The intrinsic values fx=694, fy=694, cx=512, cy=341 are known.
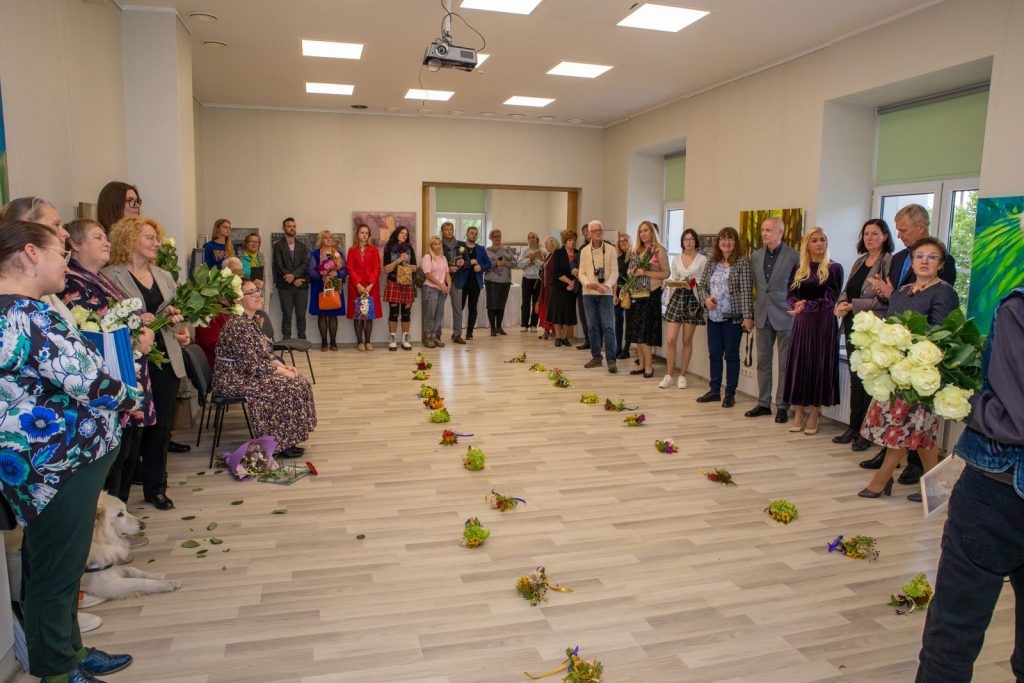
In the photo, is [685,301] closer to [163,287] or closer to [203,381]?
[203,381]

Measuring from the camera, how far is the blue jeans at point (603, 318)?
879 centimetres

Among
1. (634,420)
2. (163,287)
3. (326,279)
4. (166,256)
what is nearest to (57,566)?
(163,287)

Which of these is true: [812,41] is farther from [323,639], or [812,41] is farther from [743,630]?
[323,639]

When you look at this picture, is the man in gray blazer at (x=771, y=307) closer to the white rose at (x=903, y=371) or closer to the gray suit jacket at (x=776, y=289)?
the gray suit jacket at (x=776, y=289)

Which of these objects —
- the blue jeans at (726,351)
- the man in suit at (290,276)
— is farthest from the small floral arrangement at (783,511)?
the man in suit at (290,276)

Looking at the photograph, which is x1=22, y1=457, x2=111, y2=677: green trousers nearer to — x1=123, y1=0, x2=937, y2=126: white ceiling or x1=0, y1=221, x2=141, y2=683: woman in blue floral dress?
x1=0, y1=221, x2=141, y2=683: woman in blue floral dress

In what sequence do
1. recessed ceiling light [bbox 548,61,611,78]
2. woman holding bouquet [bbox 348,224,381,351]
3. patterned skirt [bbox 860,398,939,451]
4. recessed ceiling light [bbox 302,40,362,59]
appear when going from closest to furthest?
patterned skirt [bbox 860,398,939,451] < recessed ceiling light [bbox 302,40,362,59] < recessed ceiling light [bbox 548,61,611,78] < woman holding bouquet [bbox 348,224,381,351]

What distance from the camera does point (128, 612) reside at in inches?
121

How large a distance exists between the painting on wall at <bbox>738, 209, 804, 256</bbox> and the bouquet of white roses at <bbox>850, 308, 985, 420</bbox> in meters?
5.10

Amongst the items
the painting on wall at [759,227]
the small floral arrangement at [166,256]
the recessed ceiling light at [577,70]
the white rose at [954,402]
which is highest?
the recessed ceiling light at [577,70]

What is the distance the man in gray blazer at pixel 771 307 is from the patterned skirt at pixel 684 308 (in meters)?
0.94

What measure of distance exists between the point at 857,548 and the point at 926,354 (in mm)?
2013

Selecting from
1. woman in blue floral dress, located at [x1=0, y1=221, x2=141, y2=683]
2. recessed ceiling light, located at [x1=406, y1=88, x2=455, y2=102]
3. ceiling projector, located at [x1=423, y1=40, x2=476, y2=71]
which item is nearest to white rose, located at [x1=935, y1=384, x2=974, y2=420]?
woman in blue floral dress, located at [x1=0, y1=221, x2=141, y2=683]

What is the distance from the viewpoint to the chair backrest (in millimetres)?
5129
